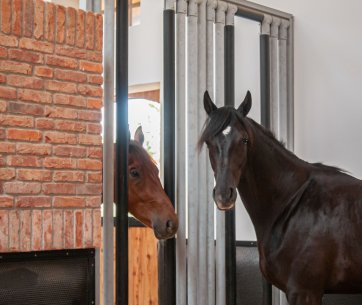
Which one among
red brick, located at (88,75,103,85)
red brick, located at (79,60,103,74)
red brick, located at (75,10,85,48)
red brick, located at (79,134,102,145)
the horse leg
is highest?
red brick, located at (75,10,85,48)

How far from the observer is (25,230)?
103 inches

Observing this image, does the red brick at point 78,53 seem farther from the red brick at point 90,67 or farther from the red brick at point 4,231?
the red brick at point 4,231

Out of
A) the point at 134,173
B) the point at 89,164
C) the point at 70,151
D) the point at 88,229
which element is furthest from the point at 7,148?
the point at 134,173

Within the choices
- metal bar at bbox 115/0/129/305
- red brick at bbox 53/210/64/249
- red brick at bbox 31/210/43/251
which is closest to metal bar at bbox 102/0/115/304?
metal bar at bbox 115/0/129/305

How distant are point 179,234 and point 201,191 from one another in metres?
0.30

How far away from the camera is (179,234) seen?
137 inches

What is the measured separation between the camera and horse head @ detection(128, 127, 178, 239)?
3199 mm

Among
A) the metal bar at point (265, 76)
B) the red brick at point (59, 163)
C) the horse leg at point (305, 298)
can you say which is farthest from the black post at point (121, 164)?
the metal bar at point (265, 76)

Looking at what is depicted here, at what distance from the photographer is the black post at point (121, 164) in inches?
121

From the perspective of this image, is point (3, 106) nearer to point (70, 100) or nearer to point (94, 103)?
point (70, 100)

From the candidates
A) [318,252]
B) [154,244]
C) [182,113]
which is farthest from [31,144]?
[154,244]

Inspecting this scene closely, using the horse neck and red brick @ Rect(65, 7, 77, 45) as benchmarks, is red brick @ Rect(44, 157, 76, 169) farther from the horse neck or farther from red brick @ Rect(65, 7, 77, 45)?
the horse neck

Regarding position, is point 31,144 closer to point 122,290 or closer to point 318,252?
point 122,290

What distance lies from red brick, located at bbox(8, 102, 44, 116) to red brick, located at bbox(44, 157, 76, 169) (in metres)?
0.21
